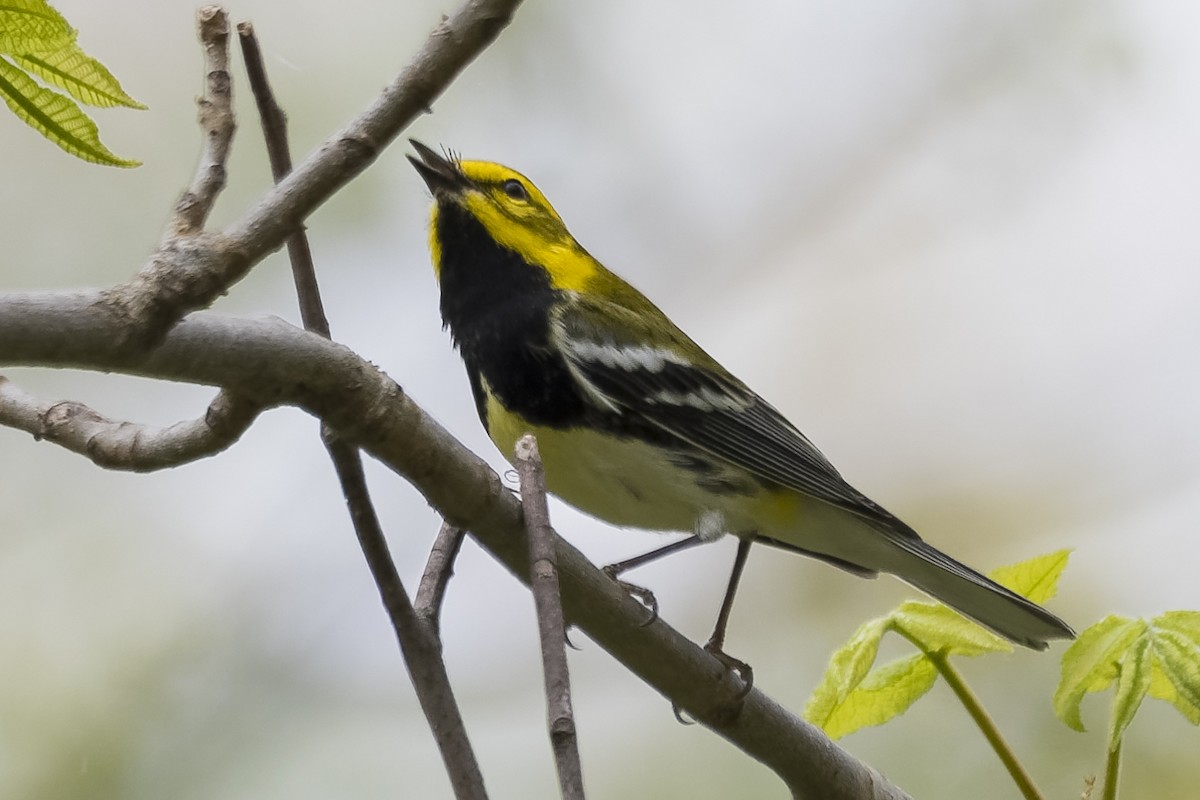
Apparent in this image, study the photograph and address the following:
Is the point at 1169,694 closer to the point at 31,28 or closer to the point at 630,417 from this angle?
the point at 630,417

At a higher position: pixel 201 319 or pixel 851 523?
pixel 851 523

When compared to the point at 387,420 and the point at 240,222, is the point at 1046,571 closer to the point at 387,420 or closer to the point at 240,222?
the point at 387,420

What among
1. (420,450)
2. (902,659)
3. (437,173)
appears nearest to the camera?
(420,450)

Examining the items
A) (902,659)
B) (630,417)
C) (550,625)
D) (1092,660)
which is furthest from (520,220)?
(550,625)

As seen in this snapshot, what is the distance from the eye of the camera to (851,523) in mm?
2850

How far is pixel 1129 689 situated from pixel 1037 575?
417mm

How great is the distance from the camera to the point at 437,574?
1.86 metres

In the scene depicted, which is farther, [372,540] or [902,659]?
[902,659]

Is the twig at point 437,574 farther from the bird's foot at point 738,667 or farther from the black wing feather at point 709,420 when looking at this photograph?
the black wing feather at point 709,420

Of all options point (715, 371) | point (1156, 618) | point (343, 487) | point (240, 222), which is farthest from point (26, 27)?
point (715, 371)

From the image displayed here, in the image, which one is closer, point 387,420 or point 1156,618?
point 387,420

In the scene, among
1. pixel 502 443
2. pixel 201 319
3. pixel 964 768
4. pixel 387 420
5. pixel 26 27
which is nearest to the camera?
pixel 26 27

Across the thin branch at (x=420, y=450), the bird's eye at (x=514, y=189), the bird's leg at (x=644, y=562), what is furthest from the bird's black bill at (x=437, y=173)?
the thin branch at (x=420, y=450)

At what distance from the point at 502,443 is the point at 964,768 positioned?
2.17 m
